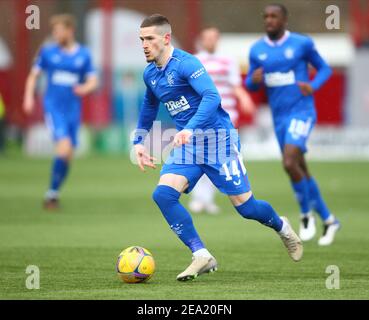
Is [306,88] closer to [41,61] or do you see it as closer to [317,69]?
[317,69]

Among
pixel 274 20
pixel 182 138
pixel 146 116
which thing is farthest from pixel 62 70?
pixel 182 138

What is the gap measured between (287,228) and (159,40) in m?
2.14

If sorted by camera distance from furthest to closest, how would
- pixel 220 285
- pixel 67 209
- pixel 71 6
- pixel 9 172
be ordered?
pixel 71 6 → pixel 9 172 → pixel 67 209 → pixel 220 285

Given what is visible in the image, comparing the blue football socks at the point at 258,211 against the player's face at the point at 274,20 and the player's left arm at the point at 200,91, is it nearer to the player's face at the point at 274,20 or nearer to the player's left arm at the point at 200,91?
the player's left arm at the point at 200,91

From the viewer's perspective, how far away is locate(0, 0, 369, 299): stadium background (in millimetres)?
8867

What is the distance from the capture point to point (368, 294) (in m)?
7.98

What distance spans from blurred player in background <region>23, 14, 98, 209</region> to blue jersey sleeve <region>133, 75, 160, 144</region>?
6.53 m

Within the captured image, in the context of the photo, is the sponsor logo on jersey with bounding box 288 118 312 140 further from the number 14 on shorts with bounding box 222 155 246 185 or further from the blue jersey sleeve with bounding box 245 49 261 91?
the number 14 on shorts with bounding box 222 155 246 185

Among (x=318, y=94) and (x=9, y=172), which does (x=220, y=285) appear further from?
(x=318, y=94)

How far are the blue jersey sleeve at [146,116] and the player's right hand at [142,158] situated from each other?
0.35 feet

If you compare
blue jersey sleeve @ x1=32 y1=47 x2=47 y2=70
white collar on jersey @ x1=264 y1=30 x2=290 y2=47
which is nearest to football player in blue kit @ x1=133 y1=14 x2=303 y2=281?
white collar on jersey @ x1=264 y1=30 x2=290 y2=47

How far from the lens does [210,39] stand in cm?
1508

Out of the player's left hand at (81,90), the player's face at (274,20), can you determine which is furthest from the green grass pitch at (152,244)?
the player's face at (274,20)

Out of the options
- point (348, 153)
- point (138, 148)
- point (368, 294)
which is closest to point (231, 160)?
point (138, 148)
